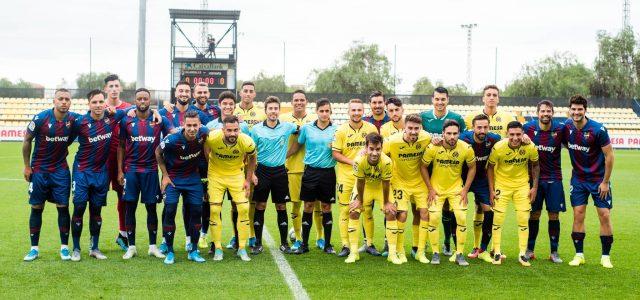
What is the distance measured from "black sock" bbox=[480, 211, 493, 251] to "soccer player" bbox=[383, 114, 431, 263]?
730 mm

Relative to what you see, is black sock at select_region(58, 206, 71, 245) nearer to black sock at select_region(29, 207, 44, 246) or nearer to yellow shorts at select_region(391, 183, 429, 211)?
black sock at select_region(29, 207, 44, 246)

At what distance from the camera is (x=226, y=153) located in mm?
7875

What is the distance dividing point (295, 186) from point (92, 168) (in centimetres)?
250

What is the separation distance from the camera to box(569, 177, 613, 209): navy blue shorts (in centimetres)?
779

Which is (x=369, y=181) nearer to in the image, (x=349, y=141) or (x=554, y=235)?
(x=349, y=141)

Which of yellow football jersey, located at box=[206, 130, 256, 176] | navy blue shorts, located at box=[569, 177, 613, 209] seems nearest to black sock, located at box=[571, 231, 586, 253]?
navy blue shorts, located at box=[569, 177, 613, 209]

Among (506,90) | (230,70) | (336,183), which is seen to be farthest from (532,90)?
(336,183)

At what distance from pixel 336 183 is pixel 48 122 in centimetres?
346

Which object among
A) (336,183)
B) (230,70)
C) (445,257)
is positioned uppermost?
(230,70)

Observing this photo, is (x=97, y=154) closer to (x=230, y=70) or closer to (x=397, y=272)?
(x=397, y=272)

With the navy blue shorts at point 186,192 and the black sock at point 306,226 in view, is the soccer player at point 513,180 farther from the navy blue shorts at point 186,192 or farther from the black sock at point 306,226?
the navy blue shorts at point 186,192

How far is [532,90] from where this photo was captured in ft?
196

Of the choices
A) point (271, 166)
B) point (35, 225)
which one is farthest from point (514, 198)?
point (35, 225)

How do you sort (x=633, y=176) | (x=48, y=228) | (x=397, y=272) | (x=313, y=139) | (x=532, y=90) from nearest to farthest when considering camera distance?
(x=397, y=272)
(x=313, y=139)
(x=48, y=228)
(x=633, y=176)
(x=532, y=90)
